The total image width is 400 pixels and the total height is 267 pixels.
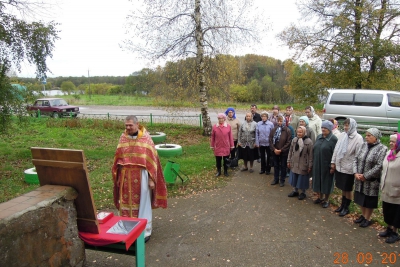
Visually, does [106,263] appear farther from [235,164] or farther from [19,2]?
[19,2]

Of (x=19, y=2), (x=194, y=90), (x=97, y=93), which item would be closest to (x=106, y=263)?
(x=19, y=2)

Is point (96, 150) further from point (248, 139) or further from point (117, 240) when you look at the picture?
point (117, 240)

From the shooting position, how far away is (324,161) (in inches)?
225

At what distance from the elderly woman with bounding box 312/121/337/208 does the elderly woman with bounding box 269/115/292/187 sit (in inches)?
39.8

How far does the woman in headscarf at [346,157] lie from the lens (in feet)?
17.2

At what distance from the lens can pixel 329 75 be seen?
1675 centimetres

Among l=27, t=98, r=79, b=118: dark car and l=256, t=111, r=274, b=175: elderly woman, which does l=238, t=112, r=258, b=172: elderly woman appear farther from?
l=27, t=98, r=79, b=118: dark car

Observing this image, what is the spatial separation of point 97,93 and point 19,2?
53.9 m

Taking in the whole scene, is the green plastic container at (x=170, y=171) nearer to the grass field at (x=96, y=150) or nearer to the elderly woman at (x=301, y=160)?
the grass field at (x=96, y=150)

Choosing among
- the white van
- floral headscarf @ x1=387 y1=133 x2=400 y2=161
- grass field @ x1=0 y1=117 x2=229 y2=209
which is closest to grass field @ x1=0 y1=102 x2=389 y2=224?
grass field @ x1=0 y1=117 x2=229 y2=209

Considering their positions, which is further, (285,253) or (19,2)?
(19,2)

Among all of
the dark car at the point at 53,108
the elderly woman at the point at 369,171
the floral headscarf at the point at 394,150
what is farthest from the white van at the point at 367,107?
the dark car at the point at 53,108

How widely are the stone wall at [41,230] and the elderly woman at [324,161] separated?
4.35 meters

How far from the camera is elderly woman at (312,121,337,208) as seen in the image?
5695 mm
